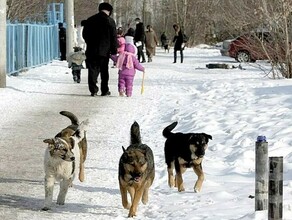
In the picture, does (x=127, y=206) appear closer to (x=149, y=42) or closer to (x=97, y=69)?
(x=97, y=69)

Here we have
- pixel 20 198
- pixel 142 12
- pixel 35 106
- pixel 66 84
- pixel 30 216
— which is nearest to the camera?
pixel 30 216

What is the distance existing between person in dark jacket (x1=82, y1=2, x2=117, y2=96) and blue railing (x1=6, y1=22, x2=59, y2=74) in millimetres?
6387

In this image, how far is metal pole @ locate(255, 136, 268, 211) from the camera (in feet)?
20.7

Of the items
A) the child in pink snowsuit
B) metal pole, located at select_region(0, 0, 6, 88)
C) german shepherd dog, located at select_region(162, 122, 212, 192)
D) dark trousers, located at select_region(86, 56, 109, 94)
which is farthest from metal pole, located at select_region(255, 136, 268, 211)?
metal pole, located at select_region(0, 0, 6, 88)

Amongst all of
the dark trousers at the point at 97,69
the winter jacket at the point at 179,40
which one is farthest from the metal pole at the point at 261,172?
the winter jacket at the point at 179,40

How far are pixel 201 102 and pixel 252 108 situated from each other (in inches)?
81.9

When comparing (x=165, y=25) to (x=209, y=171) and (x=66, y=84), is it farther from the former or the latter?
(x=209, y=171)

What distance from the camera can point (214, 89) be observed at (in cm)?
1902

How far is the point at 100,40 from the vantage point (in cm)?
1752

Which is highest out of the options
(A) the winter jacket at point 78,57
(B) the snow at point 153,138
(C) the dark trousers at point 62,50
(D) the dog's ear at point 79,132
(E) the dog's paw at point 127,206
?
(D) the dog's ear at point 79,132

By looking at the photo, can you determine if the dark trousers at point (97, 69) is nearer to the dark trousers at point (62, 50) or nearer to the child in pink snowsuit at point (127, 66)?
the child in pink snowsuit at point (127, 66)

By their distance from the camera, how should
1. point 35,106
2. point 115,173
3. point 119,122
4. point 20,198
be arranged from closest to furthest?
point 20,198 → point 115,173 → point 119,122 → point 35,106

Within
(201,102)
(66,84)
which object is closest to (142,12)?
(66,84)

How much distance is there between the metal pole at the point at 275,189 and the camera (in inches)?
216
